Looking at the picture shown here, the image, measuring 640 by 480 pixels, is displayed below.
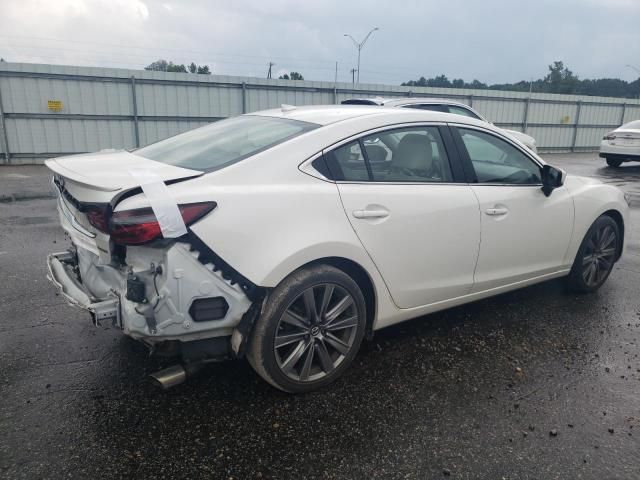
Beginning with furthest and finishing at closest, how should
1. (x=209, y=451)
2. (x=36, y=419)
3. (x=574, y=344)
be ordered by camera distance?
(x=574, y=344)
(x=36, y=419)
(x=209, y=451)

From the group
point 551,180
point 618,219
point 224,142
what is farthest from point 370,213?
point 618,219

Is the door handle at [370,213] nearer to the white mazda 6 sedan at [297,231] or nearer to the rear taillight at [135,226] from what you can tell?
the white mazda 6 sedan at [297,231]

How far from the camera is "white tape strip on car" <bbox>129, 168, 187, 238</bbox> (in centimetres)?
244

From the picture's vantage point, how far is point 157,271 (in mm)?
2504

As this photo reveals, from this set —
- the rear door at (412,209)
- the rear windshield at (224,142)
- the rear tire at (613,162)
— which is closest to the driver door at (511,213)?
the rear door at (412,209)

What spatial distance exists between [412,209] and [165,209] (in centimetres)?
155

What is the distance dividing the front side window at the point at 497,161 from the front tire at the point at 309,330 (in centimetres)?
147

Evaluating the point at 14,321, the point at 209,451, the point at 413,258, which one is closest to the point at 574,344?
the point at 413,258

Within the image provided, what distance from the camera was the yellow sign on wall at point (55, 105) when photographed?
1344 centimetres

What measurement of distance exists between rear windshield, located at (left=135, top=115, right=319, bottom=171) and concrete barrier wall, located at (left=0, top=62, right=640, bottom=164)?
11.6m

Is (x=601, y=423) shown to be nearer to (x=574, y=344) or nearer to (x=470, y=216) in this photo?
(x=574, y=344)

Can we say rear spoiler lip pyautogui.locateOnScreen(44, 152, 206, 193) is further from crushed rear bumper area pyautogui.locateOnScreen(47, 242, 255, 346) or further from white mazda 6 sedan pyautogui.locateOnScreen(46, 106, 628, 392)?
crushed rear bumper area pyautogui.locateOnScreen(47, 242, 255, 346)

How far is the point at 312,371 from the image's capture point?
10.1ft

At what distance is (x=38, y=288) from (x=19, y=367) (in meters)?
1.52
